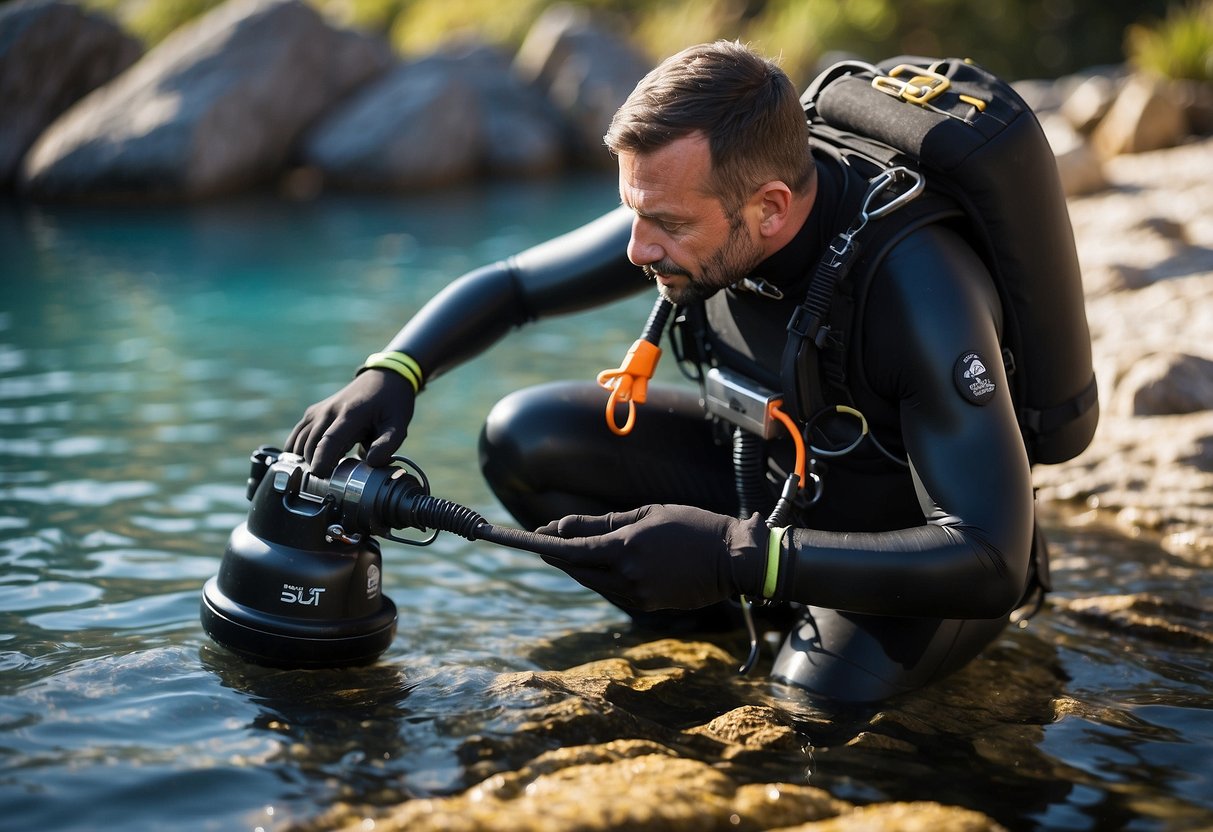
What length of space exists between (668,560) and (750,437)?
62cm

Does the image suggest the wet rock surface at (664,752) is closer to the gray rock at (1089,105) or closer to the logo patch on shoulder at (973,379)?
the logo patch on shoulder at (973,379)

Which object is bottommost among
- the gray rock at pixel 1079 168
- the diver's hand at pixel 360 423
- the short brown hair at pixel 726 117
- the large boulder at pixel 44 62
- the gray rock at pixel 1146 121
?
the diver's hand at pixel 360 423

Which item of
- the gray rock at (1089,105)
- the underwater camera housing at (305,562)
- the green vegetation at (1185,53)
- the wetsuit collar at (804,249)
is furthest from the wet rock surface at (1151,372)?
the green vegetation at (1185,53)

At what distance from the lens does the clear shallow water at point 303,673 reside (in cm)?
236

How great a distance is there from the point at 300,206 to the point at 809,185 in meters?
9.16

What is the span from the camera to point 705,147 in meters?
2.56

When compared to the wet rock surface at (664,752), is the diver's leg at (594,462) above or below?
above

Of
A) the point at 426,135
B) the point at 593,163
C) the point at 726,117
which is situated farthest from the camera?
the point at 593,163

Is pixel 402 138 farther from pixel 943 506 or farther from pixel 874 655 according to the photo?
pixel 943 506

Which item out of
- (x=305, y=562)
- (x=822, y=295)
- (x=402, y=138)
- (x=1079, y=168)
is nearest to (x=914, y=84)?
(x=822, y=295)

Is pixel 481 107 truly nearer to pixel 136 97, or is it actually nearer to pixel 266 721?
pixel 136 97

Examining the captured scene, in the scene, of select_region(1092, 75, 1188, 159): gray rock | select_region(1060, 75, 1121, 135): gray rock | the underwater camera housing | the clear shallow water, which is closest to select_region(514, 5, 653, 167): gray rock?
select_region(1060, 75, 1121, 135): gray rock

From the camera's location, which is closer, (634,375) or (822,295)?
(822,295)

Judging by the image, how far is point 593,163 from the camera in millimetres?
13562
